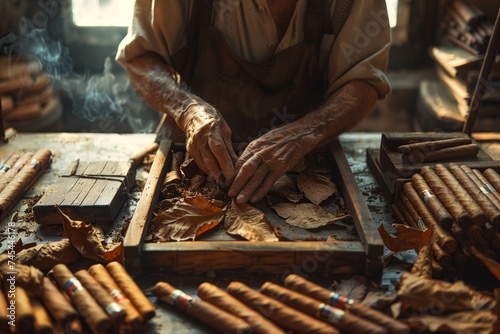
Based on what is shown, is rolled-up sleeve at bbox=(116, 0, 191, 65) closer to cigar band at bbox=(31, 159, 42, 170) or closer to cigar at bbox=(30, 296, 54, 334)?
cigar band at bbox=(31, 159, 42, 170)

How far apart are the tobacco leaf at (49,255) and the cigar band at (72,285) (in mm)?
246

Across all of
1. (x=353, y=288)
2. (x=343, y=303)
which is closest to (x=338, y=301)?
(x=343, y=303)

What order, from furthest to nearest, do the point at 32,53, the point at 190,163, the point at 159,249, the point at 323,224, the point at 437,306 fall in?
the point at 32,53
the point at 190,163
the point at 323,224
the point at 159,249
the point at 437,306

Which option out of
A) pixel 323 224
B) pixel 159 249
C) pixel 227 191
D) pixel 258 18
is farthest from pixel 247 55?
pixel 159 249

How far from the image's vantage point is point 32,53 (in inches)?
222

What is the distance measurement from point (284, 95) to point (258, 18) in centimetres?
50

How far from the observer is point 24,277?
202 cm

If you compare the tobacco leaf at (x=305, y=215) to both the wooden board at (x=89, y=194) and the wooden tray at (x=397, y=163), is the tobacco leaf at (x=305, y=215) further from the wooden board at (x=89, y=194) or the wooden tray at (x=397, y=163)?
the wooden board at (x=89, y=194)

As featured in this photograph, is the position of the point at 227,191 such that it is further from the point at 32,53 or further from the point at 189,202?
the point at 32,53

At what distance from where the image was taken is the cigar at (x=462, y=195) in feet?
7.22

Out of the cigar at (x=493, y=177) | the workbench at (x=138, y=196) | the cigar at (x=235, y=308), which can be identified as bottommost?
the workbench at (x=138, y=196)

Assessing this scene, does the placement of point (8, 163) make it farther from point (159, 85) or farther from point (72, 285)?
point (72, 285)

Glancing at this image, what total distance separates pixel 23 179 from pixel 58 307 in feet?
3.82

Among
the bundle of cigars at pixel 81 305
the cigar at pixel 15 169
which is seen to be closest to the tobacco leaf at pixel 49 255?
the bundle of cigars at pixel 81 305
